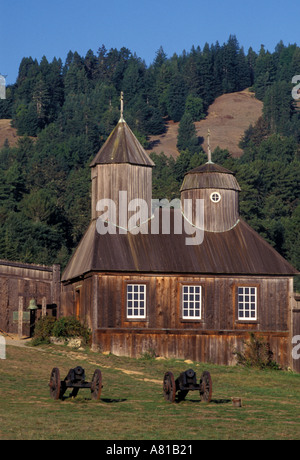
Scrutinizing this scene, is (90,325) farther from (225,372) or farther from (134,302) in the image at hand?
(225,372)

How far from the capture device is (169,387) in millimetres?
26234

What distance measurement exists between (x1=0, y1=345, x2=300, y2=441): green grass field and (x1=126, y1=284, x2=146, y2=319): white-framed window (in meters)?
2.53

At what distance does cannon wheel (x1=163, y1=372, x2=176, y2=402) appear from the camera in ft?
84.7

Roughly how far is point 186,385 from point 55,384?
12.2 ft

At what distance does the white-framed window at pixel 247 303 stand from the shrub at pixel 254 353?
865 mm

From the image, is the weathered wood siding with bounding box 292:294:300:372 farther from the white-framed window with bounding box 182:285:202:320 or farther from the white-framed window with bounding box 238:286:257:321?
the white-framed window with bounding box 182:285:202:320

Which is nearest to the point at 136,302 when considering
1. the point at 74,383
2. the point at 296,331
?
the point at 296,331

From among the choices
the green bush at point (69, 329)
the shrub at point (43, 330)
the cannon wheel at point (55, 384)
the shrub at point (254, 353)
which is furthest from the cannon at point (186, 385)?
the shrub at point (43, 330)

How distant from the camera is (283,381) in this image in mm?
36156

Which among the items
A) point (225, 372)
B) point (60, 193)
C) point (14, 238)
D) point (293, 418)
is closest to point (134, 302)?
point (225, 372)

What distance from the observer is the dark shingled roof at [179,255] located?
40.4 m

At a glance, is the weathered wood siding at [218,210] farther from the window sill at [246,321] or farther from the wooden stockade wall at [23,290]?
the wooden stockade wall at [23,290]

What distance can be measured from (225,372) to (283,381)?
2.62 m

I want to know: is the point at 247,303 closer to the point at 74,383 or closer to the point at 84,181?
the point at 74,383
